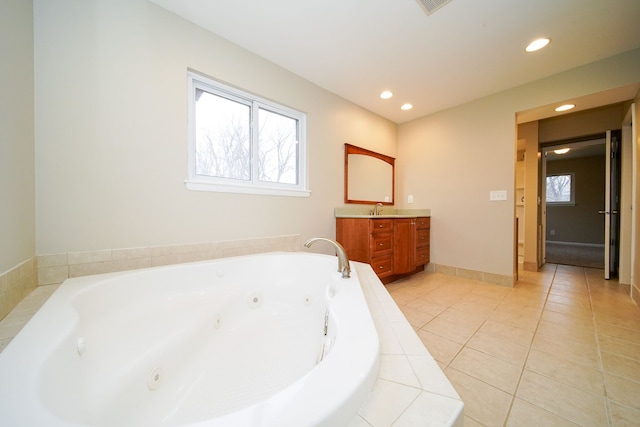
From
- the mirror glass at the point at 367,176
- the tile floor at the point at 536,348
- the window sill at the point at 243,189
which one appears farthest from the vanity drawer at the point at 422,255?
the window sill at the point at 243,189

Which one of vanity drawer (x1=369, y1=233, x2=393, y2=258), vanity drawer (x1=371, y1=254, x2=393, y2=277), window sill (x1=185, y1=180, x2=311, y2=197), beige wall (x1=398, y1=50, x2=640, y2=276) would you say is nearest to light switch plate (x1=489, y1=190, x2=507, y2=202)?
beige wall (x1=398, y1=50, x2=640, y2=276)

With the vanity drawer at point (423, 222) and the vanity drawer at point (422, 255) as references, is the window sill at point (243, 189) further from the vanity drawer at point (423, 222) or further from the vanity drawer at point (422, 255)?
the vanity drawer at point (422, 255)

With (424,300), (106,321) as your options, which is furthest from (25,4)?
(424,300)

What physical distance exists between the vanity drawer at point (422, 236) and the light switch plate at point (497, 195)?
0.85 m

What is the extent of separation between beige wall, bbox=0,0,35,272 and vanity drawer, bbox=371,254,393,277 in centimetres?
243

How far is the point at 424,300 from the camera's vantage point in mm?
2178

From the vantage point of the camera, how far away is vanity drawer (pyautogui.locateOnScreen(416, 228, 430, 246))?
294cm

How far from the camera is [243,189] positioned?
74.9 inches

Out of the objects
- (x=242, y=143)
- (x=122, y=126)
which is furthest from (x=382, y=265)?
(x=122, y=126)

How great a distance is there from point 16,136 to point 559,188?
9.43m

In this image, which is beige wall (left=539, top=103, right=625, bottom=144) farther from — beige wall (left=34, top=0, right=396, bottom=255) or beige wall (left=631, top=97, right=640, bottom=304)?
beige wall (left=34, top=0, right=396, bottom=255)

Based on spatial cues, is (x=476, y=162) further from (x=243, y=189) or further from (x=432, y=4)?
(x=243, y=189)

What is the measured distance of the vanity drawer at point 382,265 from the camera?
2406 millimetres

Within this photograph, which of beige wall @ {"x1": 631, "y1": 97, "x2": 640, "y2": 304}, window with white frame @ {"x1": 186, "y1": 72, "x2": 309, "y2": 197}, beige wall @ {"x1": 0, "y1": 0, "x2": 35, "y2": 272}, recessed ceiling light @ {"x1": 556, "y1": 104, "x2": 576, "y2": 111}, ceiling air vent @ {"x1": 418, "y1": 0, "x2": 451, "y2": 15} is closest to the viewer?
beige wall @ {"x1": 0, "y1": 0, "x2": 35, "y2": 272}
